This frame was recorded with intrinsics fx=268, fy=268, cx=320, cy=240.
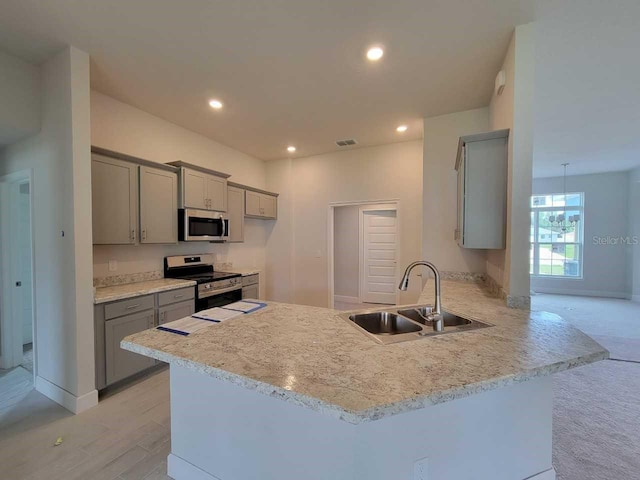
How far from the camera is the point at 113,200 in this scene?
2.71 metres

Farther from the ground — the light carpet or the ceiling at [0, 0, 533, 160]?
the ceiling at [0, 0, 533, 160]

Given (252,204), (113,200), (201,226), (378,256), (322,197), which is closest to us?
(113,200)

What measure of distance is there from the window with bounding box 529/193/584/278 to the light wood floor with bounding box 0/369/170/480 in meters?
8.17

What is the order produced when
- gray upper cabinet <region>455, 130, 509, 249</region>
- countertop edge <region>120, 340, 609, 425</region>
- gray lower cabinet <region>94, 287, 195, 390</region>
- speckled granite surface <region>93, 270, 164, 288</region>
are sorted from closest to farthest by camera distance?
countertop edge <region>120, 340, 609, 425</region> → gray upper cabinet <region>455, 130, 509, 249</region> → gray lower cabinet <region>94, 287, 195, 390</region> → speckled granite surface <region>93, 270, 164, 288</region>

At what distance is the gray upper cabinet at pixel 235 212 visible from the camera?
418 centimetres

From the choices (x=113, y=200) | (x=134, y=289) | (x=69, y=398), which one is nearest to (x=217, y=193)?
(x=113, y=200)

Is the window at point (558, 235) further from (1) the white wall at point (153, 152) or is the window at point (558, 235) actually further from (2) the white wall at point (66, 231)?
(2) the white wall at point (66, 231)

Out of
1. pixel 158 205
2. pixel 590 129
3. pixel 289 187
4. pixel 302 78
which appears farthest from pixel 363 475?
pixel 590 129

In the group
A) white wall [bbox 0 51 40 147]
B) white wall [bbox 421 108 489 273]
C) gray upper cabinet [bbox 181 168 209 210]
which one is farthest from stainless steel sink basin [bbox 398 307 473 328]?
white wall [bbox 0 51 40 147]

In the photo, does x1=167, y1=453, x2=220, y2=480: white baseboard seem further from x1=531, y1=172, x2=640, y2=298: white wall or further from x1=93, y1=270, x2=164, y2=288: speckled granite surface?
x1=531, y1=172, x2=640, y2=298: white wall

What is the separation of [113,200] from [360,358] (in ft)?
9.52

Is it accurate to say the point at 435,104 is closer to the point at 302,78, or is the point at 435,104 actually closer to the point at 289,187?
the point at 302,78

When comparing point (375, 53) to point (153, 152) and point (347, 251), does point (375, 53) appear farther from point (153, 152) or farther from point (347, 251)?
point (347, 251)

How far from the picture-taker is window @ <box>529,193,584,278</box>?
6777 millimetres
